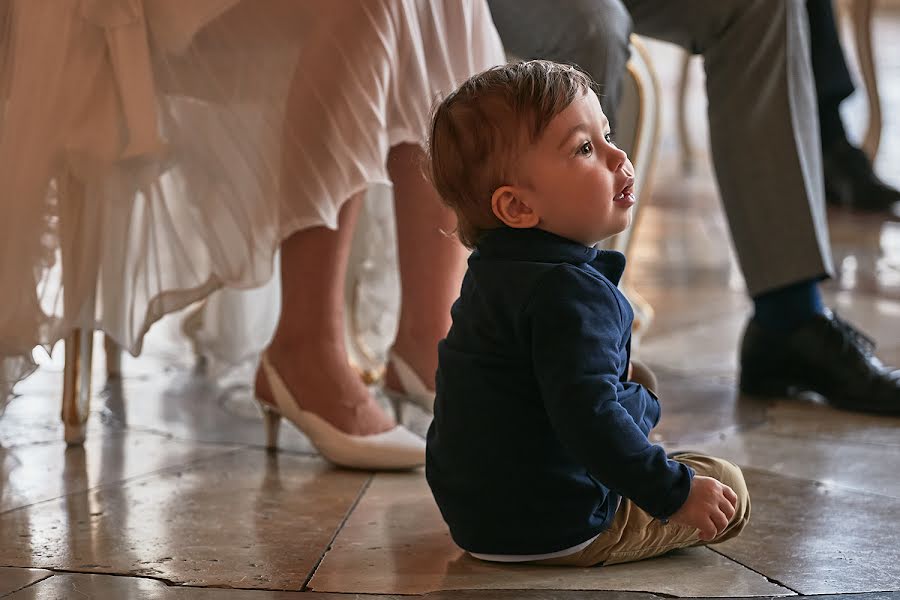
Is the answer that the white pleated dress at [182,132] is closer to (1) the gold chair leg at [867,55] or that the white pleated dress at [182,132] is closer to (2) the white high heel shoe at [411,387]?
(2) the white high heel shoe at [411,387]

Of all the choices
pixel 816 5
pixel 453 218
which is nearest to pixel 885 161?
pixel 816 5

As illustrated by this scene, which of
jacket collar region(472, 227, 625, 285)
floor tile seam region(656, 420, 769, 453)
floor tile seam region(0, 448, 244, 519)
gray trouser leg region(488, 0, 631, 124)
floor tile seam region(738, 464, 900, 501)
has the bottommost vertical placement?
floor tile seam region(738, 464, 900, 501)

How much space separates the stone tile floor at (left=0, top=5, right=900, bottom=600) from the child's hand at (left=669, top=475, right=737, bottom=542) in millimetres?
72

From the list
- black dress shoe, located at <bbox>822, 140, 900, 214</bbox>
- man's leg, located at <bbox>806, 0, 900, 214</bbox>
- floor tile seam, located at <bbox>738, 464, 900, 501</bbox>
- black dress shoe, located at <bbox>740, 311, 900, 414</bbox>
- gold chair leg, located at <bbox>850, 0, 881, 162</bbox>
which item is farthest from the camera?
gold chair leg, located at <bbox>850, 0, 881, 162</bbox>

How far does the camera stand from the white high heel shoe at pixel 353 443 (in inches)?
55.4

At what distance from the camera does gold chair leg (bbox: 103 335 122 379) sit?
1.87m

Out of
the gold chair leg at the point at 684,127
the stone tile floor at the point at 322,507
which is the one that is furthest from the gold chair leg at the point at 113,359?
the gold chair leg at the point at 684,127

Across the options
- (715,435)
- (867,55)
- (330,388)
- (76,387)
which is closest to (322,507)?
(330,388)

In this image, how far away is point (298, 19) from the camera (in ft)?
4.67

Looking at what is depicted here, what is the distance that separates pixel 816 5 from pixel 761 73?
1188 mm

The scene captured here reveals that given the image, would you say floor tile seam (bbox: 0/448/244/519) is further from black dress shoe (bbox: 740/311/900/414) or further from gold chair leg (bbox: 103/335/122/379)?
black dress shoe (bbox: 740/311/900/414)

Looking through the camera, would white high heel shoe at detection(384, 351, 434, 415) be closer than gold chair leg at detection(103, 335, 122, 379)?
Yes

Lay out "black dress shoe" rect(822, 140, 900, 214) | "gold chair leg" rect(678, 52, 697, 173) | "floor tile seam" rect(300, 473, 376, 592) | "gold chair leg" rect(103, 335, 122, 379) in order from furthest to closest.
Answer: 1. "gold chair leg" rect(678, 52, 697, 173)
2. "black dress shoe" rect(822, 140, 900, 214)
3. "gold chair leg" rect(103, 335, 122, 379)
4. "floor tile seam" rect(300, 473, 376, 592)

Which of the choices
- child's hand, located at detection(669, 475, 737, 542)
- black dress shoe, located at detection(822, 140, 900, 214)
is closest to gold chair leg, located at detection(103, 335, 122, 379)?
child's hand, located at detection(669, 475, 737, 542)
